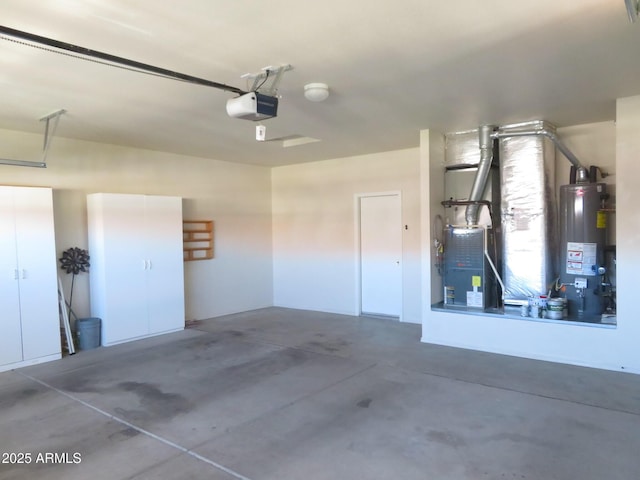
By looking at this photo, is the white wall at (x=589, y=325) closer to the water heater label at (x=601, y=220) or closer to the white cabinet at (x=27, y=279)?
the water heater label at (x=601, y=220)

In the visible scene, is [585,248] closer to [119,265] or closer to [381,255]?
[381,255]

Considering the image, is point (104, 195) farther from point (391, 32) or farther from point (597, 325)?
point (597, 325)

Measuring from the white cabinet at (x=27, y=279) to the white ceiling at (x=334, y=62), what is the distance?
91 centimetres

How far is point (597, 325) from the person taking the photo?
4250 mm

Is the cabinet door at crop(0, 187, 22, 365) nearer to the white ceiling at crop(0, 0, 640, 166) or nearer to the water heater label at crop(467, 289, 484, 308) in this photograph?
the white ceiling at crop(0, 0, 640, 166)

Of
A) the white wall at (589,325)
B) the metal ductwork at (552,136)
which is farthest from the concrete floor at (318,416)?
the metal ductwork at (552,136)

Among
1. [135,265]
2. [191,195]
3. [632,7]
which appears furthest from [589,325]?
[191,195]

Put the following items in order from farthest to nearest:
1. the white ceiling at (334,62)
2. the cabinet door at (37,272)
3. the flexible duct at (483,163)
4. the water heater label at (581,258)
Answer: the flexible duct at (483,163) → the cabinet door at (37,272) → the water heater label at (581,258) → the white ceiling at (334,62)

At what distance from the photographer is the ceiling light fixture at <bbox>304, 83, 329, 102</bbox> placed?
3559 millimetres

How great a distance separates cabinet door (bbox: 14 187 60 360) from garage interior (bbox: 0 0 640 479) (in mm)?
24

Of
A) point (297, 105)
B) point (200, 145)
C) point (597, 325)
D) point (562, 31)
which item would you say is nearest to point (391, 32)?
point (562, 31)

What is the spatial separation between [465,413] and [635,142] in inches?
118

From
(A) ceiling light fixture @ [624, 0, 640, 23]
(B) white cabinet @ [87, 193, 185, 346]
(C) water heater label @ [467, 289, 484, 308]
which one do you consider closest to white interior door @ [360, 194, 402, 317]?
(C) water heater label @ [467, 289, 484, 308]

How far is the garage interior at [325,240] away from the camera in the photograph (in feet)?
8.73
